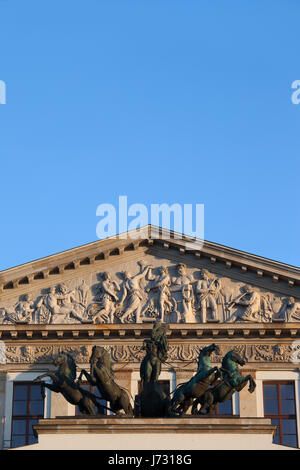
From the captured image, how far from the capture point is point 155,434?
34.7m

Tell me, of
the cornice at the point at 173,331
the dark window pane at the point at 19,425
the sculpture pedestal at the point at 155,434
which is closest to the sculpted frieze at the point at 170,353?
the cornice at the point at 173,331

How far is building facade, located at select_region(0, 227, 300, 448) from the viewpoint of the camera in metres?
41.1

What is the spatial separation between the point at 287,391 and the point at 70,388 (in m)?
7.71

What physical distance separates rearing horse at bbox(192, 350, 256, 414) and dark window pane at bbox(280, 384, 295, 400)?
474 centimetres

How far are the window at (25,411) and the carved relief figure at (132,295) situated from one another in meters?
3.41

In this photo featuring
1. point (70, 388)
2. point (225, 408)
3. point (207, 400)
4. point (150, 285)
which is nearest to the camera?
point (207, 400)

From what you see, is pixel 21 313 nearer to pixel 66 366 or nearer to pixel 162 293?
pixel 162 293

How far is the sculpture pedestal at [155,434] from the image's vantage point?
3450 cm

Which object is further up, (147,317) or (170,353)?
(147,317)

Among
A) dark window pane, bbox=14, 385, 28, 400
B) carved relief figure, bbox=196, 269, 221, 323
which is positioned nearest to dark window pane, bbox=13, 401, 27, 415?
dark window pane, bbox=14, 385, 28, 400

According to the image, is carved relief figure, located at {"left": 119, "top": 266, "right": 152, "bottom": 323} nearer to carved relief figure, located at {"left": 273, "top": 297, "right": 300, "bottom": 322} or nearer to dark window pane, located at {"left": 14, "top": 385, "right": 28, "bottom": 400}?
dark window pane, located at {"left": 14, "top": 385, "right": 28, "bottom": 400}

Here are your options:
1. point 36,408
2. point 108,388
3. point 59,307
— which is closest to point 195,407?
point 108,388

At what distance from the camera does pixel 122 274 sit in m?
42.6

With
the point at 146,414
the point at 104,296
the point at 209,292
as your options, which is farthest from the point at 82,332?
the point at 146,414
